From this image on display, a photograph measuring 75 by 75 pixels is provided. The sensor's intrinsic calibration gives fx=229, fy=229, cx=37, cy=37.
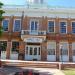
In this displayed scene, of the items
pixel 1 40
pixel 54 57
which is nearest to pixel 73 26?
pixel 54 57

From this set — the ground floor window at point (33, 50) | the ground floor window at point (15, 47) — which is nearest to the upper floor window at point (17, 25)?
the ground floor window at point (15, 47)

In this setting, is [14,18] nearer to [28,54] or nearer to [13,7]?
[13,7]

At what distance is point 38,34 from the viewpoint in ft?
127

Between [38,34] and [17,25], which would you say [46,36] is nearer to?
[38,34]

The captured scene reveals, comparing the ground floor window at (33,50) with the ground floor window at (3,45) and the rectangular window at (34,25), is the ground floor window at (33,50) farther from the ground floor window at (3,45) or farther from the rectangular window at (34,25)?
the ground floor window at (3,45)

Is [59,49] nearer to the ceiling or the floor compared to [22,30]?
nearer to the floor

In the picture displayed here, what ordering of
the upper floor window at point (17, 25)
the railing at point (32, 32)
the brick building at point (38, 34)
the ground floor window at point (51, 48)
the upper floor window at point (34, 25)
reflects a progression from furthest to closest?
the upper floor window at point (17, 25)
the upper floor window at point (34, 25)
the ground floor window at point (51, 48)
the brick building at point (38, 34)
the railing at point (32, 32)

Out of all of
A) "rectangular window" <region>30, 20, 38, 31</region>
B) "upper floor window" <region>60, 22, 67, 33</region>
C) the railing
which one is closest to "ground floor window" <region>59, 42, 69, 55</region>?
"upper floor window" <region>60, 22, 67, 33</region>

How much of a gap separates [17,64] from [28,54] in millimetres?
9518

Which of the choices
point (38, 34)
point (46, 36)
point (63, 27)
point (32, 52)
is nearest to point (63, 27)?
point (63, 27)

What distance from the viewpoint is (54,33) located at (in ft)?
131

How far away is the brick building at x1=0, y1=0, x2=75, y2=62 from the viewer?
39125 mm

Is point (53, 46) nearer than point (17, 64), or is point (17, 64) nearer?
point (17, 64)

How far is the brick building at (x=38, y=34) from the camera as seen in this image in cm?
3912
